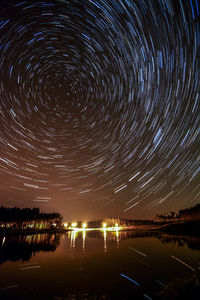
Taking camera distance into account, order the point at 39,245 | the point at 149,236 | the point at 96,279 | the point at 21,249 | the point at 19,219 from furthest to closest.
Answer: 1. the point at 19,219
2. the point at 149,236
3. the point at 39,245
4. the point at 21,249
5. the point at 96,279

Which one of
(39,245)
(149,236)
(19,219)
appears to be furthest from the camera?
(19,219)

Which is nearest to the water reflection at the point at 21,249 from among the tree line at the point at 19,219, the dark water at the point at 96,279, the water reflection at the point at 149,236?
the dark water at the point at 96,279

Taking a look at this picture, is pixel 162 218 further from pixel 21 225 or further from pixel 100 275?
pixel 100 275

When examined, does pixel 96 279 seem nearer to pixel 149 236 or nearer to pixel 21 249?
pixel 21 249

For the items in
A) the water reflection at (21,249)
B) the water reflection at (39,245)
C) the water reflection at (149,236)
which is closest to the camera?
the water reflection at (21,249)

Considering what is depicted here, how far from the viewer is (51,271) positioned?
51.0ft

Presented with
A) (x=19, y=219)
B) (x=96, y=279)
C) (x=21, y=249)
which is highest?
(x=19, y=219)

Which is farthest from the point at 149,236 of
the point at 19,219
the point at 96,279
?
the point at 19,219

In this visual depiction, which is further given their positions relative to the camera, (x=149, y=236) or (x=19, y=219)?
(x=19, y=219)

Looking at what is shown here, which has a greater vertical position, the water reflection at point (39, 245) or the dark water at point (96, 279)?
the water reflection at point (39, 245)

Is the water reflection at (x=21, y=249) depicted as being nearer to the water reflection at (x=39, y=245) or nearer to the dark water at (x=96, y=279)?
the water reflection at (x=39, y=245)

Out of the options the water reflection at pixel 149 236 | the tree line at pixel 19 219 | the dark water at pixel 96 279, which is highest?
the tree line at pixel 19 219

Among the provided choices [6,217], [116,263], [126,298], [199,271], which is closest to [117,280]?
[126,298]

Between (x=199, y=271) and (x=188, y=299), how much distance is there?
7.51 m
